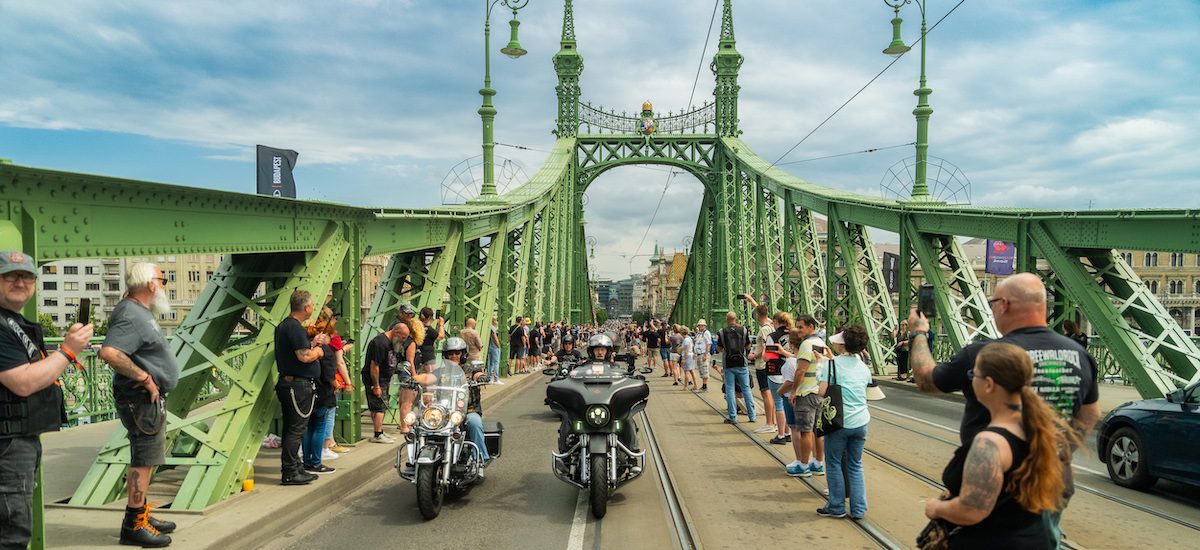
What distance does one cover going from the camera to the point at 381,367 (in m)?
10.0

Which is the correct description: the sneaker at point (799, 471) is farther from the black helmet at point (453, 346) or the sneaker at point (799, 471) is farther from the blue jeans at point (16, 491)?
the blue jeans at point (16, 491)

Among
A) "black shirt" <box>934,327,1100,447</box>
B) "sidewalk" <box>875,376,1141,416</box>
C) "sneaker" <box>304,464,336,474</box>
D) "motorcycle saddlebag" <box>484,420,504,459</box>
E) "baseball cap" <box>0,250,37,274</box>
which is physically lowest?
"sidewalk" <box>875,376,1141,416</box>

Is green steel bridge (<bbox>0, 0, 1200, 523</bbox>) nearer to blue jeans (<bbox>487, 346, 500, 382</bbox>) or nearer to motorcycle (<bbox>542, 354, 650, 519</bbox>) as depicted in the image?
blue jeans (<bbox>487, 346, 500, 382</bbox>)

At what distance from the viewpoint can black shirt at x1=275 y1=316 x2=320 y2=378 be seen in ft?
22.2

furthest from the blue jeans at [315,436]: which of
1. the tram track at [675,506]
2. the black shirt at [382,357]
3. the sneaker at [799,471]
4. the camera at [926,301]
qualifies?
the camera at [926,301]

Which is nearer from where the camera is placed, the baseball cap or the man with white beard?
the baseball cap

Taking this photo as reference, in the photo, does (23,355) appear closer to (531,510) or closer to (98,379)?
(531,510)

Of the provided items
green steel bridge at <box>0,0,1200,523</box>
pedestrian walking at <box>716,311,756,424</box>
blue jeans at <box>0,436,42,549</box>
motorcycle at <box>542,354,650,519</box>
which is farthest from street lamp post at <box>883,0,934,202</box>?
blue jeans at <box>0,436,42,549</box>

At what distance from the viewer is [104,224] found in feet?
16.8

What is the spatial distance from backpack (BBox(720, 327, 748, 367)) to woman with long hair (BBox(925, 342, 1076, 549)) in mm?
8937

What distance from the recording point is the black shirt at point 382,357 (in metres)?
9.95

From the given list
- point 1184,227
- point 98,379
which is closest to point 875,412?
point 1184,227

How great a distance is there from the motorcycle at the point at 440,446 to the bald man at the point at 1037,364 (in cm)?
421

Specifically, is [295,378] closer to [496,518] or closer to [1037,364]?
[496,518]
